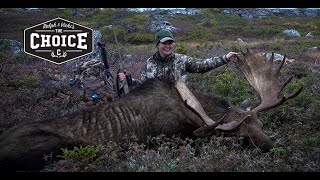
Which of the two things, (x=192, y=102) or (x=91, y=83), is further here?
(x=91, y=83)

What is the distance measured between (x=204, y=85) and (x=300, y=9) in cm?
202

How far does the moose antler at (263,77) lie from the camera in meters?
5.09

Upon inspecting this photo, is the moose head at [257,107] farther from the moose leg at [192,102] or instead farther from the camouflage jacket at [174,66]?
the camouflage jacket at [174,66]

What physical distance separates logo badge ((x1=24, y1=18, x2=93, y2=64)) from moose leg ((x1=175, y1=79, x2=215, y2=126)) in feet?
5.21

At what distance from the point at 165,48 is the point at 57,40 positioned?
1.71 m

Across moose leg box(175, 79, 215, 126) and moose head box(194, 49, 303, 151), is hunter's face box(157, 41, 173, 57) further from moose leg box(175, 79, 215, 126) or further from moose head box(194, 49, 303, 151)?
moose leg box(175, 79, 215, 126)

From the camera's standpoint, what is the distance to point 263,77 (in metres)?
5.41

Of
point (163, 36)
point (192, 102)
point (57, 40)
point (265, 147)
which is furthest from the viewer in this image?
point (163, 36)

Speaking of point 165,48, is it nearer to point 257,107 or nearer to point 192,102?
point 192,102

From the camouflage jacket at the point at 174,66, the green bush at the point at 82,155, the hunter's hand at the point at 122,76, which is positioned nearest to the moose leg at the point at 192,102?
the green bush at the point at 82,155

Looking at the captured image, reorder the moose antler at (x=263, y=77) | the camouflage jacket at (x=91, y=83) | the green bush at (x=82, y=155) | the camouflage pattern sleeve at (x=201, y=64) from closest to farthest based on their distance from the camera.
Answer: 1. the green bush at (x=82, y=155)
2. the moose antler at (x=263, y=77)
3. the camouflage pattern sleeve at (x=201, y=64)
4. the camouflage jacket at (x=91, y=83)

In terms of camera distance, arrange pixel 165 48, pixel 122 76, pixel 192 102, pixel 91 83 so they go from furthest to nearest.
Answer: pixel 91 83, pixel 122 76, pixel 165 48, pixel 192 102

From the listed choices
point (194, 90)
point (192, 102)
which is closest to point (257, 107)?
point (192, 102)

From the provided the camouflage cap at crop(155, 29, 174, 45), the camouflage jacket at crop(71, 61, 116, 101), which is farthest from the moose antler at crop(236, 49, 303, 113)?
the camouflage jacket at crop(71, 61, 116, 101)
